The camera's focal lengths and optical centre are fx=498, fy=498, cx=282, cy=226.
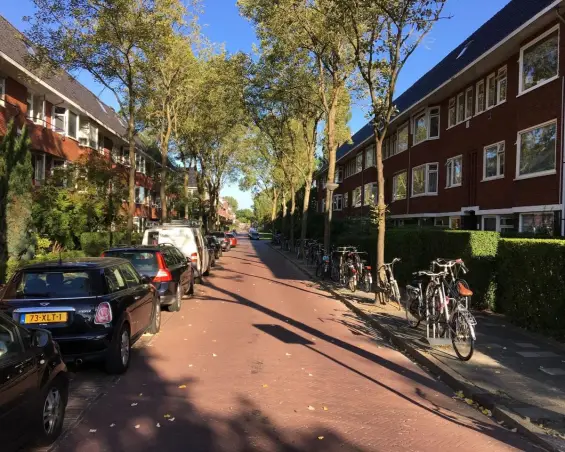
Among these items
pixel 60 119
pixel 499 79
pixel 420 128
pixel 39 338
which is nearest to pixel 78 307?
pixel 39 338

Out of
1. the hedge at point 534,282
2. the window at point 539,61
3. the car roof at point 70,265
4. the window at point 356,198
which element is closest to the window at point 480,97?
the window at point 539,61

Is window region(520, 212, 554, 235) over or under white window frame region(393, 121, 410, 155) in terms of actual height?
under

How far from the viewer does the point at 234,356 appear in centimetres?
736

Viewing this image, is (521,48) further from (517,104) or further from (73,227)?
(73,227)

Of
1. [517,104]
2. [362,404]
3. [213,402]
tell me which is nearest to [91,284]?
[213,402]

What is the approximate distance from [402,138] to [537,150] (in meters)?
13.5

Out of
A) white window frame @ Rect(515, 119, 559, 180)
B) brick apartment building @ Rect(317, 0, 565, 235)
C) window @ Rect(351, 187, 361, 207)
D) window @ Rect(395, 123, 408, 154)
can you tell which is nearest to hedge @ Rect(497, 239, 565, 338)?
brick apartment building @ Rect(317, 0, 565, 235)

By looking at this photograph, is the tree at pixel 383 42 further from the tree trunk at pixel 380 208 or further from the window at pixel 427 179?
the window at pixel 427 179

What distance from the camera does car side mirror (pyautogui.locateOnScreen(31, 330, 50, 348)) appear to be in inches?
162

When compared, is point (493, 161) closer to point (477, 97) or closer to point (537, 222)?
point (477, 97)

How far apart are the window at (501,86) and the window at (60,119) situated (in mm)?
20408

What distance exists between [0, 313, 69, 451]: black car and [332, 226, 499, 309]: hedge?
29.8 feet

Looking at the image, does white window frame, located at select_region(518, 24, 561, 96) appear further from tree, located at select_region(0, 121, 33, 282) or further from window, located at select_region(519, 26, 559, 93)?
tree, located at select_region(0, 121, 33, 282)

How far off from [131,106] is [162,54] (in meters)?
2.57
